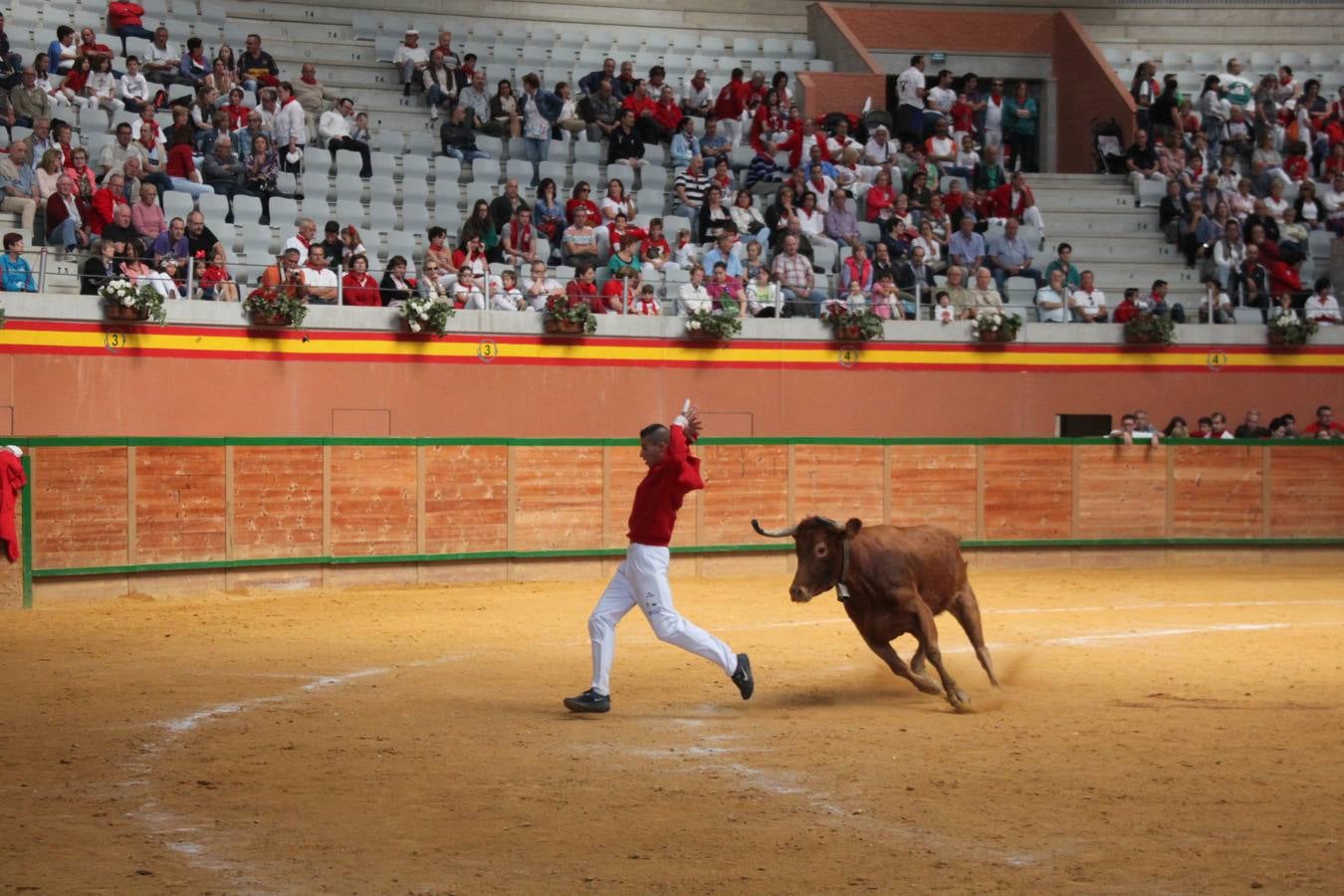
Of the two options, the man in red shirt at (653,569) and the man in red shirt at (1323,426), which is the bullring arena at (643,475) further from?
the man in red shirt at (653,569)

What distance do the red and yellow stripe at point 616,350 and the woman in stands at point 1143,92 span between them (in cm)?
705

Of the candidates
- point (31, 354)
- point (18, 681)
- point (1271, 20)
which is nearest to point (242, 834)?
point (18, 681)

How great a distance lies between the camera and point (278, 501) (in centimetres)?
2036

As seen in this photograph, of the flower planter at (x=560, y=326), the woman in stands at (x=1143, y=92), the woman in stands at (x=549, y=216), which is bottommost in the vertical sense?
the flower planter at (x=560, y=326)

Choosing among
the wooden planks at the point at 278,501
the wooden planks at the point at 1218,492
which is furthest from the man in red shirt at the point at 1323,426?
the wooden planks at the point at 278,501

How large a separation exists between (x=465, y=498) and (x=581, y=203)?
235 inches

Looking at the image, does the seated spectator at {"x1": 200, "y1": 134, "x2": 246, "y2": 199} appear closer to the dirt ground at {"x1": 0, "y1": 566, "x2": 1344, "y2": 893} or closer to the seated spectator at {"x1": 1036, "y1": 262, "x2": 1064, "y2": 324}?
the dirt ground at {"x1": 0, "y1": 566, "x2": 1344, "y2": 893}

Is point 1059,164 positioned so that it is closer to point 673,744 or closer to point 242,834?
point 673,744

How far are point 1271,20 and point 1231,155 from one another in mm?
6500

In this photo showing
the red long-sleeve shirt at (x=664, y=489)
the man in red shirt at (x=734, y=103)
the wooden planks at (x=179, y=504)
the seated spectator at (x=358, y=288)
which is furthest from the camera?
the man in red shirt at (x=734, y=103)

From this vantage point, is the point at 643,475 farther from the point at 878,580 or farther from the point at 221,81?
the point at 878,580

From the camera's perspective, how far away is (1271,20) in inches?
1404

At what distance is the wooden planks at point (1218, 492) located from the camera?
81.4 feet

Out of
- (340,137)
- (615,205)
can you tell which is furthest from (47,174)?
(615,205)
